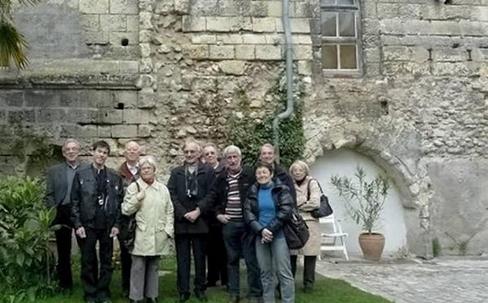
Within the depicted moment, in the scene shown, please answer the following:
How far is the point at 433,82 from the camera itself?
1230 cm

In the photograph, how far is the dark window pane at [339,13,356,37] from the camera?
1244 centimetres

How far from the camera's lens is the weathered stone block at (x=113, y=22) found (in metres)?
11.5

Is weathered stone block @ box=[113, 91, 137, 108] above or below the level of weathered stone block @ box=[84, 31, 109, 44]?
below

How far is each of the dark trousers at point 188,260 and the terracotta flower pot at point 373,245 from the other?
438 centimetres

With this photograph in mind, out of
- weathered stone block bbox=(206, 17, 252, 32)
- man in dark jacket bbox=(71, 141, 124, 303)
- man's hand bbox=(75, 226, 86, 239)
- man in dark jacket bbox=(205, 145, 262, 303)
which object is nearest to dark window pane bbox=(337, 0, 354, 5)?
weathered stone block bbox=(206, 17, 252, 32)

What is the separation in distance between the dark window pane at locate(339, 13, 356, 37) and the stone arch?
193 cm

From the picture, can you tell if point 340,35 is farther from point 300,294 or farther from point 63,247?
point 63,247

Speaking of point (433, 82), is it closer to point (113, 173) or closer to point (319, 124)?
point (319, 124)

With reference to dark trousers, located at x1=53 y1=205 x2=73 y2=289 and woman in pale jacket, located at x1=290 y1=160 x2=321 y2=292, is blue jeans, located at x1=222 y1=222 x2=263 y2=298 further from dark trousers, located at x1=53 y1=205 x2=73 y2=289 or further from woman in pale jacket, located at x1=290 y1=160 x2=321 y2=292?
dark trousers, located at x1=53 y1=205 x2=73 y2=289

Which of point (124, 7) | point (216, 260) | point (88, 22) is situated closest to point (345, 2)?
point (124, 7)

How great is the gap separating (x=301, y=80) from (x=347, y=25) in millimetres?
1567

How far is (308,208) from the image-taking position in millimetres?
8094

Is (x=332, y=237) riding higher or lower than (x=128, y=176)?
lower

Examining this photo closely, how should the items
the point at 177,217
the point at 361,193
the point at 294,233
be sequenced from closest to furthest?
1. the point at 294,233
2. the point at 177,217
3. the point at 361,193
